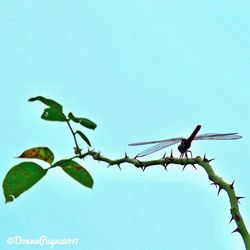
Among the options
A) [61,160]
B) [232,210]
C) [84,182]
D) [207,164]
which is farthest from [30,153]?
[232,210]

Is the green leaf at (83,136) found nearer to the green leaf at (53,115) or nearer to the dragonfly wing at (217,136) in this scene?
the green leaf at (53,115)

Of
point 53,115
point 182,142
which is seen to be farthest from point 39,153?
point 182,142

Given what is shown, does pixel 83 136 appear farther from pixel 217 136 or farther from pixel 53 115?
pixel 217 136

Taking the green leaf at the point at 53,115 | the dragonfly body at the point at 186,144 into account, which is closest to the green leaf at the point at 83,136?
the green leaf at the point at 53,115

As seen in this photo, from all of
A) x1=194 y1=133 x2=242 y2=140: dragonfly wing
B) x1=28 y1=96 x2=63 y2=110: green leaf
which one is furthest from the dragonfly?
x1=28 y1=96 x2=63 y2=110: green leaf

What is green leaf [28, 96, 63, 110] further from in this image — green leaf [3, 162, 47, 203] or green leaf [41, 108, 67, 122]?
green leaf [3, 162, 47, 203]

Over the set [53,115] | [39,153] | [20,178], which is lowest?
[20,178]

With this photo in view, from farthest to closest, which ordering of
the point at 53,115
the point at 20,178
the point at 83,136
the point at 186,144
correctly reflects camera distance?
the point at 83,136 → the point at 53,115 → the point at 186,144 → the point at 20,178
